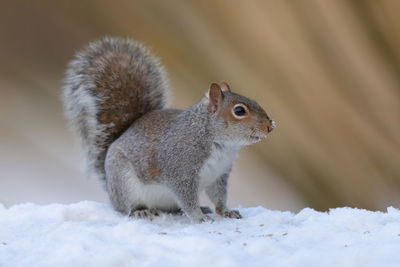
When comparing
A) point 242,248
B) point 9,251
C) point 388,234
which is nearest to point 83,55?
point 9,251

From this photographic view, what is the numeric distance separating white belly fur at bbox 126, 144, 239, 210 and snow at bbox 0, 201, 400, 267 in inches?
5.2

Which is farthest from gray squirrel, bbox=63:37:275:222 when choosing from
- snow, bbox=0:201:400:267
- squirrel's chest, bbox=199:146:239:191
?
snow, bbox=0:201:400:267

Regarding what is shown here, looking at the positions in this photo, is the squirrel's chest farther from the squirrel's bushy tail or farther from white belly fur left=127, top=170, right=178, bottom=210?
the squirrel's bushy tail

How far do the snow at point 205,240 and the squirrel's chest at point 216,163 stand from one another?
0.95 ft

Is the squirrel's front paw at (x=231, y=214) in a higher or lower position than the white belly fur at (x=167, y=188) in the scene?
lower

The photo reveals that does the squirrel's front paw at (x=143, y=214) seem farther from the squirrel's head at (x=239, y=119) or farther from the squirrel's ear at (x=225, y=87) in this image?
the squirrel's ear at (x=225, y=87)

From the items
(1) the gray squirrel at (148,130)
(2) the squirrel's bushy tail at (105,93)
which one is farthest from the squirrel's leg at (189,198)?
(2) the squirrel's bushy tail at (105,93)

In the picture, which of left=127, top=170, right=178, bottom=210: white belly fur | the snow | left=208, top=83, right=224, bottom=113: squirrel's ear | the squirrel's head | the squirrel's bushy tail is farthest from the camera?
the squirrel's bushy tail

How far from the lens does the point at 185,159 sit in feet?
12.7

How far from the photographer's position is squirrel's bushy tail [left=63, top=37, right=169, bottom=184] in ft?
15.0

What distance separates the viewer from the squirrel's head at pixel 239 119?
3.79 m

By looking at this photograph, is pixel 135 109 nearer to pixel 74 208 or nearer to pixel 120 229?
pixel 74 208

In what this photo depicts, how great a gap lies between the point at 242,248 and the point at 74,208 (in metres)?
1.70

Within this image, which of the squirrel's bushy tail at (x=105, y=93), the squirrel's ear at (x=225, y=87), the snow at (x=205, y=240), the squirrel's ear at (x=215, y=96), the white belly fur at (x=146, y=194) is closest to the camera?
the snow at (x=205, y=240)
